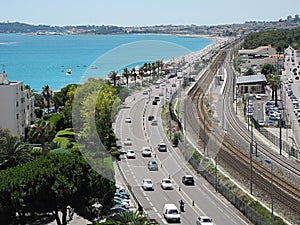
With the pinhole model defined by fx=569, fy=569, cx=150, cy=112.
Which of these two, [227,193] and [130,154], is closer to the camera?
[227,193]

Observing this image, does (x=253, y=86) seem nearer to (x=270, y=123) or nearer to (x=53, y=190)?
(x=270, y=123)

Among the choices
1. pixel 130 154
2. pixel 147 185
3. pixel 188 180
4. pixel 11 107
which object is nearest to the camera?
pixel 147 185

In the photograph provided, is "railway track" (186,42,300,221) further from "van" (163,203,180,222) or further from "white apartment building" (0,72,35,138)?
"white apartment building" (0,72,35,138)

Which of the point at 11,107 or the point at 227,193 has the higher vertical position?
→ the point at 11,107

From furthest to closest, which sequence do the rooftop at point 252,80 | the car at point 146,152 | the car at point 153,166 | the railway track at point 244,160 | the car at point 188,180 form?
the rooftop at point 252,80, the car at point 146,152, the car at point 153,166, the car at point 188,180, the railway track at point 244,160

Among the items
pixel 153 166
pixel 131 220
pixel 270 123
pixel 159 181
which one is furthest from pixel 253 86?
pixel 131 220

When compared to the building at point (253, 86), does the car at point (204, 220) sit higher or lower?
lower

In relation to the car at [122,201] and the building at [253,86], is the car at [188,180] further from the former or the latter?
the building at [253,86]

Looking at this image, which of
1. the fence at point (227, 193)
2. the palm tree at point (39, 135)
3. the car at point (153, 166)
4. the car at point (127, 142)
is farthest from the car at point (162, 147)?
the palm tree at point (39, 135)
